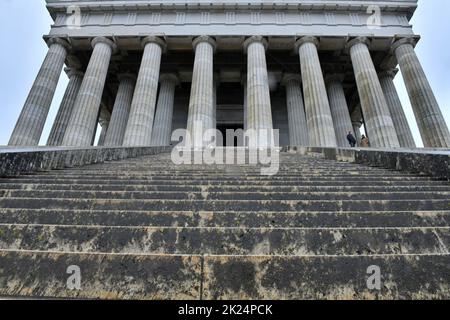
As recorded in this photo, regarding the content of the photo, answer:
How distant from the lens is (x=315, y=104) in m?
12.7

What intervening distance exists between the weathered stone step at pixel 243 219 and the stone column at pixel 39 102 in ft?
42.2

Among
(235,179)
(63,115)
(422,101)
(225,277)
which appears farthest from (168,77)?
(225,277)

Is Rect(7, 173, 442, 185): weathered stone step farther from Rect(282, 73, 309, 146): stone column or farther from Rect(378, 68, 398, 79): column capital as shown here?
Rect(378, 68, 398, 79): column capital

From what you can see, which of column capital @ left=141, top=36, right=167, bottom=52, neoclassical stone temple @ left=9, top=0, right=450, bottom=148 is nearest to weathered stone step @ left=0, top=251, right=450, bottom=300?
neoclassical stone temple @ left=9, top=0, right=450, bottom=148

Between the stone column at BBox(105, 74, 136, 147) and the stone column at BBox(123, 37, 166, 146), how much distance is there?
10.9 feet

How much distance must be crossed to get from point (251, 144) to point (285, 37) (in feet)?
24.1

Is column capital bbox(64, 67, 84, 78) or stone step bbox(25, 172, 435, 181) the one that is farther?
column capital bbox(64, 67, 84, 78)

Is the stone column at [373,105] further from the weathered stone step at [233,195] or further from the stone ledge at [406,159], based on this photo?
the weathered stone step at [233,195]

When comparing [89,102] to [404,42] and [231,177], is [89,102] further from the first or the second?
[404,42]

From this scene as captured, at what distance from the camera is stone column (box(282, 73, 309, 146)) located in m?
15.4

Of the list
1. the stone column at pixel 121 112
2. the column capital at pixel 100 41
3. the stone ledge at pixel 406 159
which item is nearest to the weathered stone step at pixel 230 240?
the stone ledge at pixel 406 159

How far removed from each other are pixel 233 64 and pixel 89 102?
9.39 m
